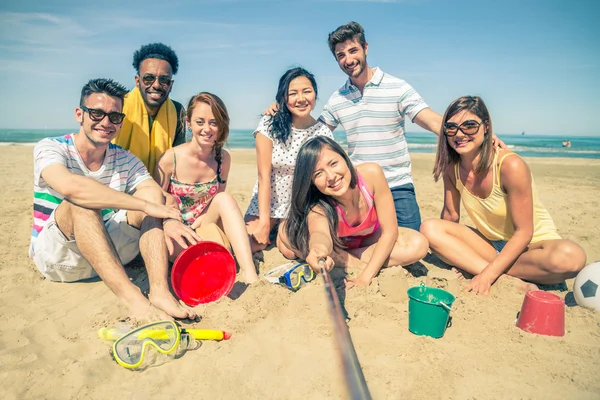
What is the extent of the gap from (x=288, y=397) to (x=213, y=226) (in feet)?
5.65

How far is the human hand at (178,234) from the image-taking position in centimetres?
287

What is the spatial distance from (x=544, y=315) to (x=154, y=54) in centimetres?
371

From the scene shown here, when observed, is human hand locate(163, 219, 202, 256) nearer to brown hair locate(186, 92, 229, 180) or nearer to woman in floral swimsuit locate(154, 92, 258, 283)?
woman in floral swimsuit locate(154, 92, 258, 283)

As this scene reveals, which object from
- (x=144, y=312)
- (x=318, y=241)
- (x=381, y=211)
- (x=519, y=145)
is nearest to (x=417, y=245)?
(x=381, y=211)

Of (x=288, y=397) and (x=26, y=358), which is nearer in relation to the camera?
(x=288, y=397)

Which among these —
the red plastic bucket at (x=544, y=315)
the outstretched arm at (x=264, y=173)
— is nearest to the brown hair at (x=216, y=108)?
the outstretched arm at (x=264, y=173)

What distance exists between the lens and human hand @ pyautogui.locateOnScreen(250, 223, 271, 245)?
3.88 metres

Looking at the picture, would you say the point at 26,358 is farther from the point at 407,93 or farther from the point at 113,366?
the point at 407,93

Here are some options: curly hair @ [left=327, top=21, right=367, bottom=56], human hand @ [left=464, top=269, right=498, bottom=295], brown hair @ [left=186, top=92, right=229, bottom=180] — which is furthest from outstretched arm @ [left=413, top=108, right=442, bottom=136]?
brown hair @ [left=186, top=92, right=229, bottom=180]

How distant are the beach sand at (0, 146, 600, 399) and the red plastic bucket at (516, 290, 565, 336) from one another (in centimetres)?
6

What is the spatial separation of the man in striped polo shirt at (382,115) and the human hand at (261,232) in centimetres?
120

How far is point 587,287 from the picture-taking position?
288 cm

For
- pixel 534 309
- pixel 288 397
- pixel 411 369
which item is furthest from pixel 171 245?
pixel 534 309

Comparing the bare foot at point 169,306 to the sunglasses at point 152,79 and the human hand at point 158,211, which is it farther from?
the sunglasses at point 152,79
